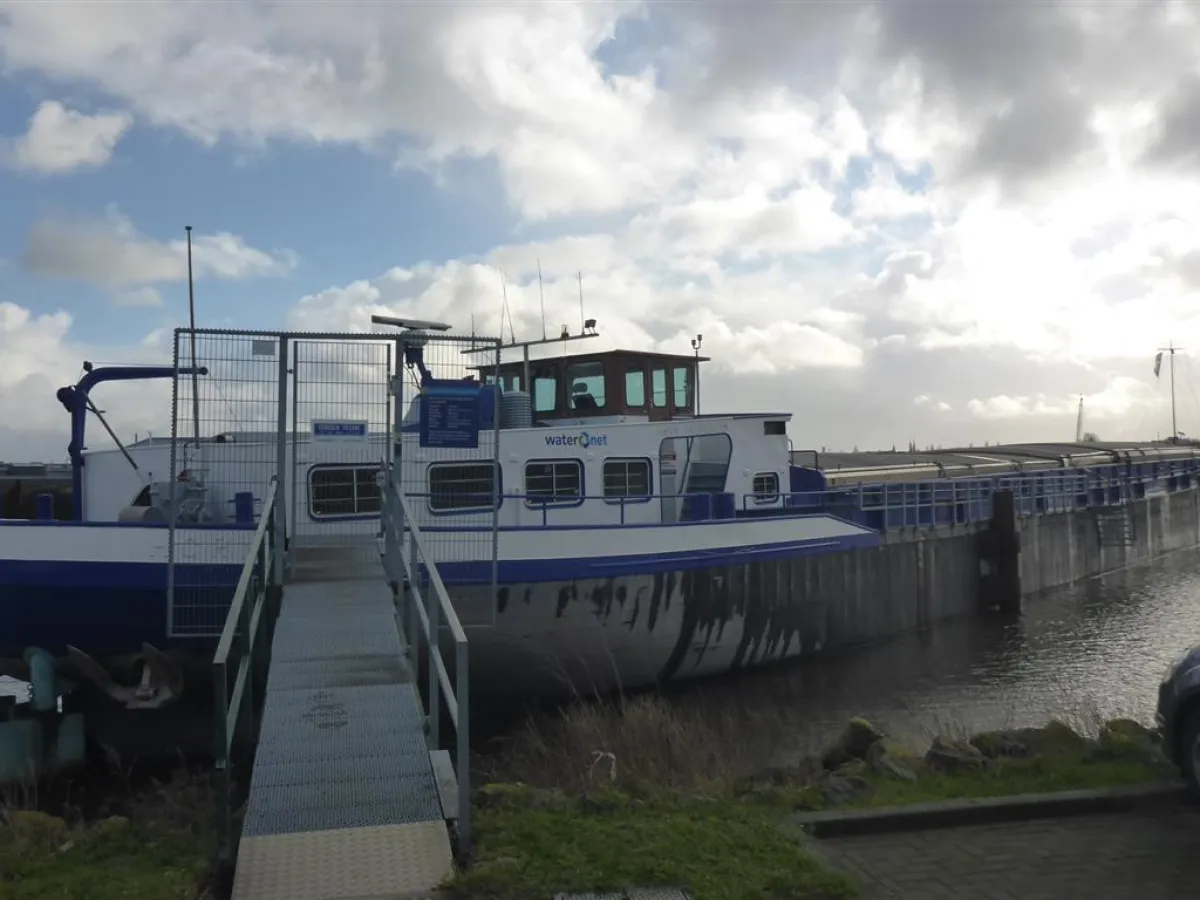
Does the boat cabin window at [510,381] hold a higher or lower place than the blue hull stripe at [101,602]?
higher

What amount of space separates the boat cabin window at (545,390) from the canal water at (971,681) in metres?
4.73

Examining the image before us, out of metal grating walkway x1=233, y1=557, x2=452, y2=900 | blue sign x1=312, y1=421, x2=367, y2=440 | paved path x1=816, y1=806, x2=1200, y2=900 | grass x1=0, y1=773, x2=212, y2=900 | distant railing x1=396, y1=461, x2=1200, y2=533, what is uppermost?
blue sign x1=312, y1=421, x2=367, y2=440

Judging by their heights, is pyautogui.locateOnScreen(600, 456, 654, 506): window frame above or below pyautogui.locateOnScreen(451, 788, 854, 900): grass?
above

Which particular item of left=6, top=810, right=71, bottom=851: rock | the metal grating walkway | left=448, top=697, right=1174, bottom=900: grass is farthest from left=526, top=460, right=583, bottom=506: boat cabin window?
left=6, top=810, right=71, bottom=851: rock

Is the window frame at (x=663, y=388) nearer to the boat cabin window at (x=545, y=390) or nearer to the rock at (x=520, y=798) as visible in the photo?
the boat cabin window at (x=545, y=390)

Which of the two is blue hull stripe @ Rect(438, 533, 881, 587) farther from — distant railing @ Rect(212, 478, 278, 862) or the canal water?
distant railing @ Rect(212, 478, 278, 862)

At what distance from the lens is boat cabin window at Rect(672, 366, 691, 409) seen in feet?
52.9

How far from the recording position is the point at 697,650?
13633 millimetres

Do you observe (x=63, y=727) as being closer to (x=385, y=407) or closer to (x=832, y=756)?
(x=385, y=407)

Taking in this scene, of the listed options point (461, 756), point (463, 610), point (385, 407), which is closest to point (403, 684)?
point (461, 756)

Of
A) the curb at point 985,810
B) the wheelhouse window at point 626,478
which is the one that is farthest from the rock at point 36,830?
the wheelhouse window at point 626,478

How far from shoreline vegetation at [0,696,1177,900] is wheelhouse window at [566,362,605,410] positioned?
693 cm

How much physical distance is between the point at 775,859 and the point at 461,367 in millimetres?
5568

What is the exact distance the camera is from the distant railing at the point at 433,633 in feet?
16.3
